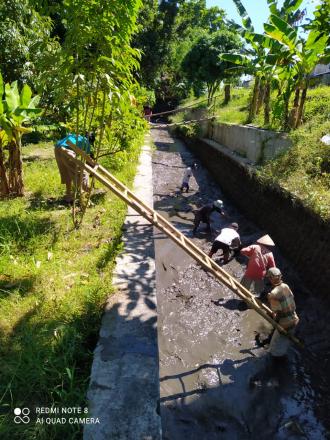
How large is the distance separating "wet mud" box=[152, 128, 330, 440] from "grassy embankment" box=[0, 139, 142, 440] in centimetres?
105

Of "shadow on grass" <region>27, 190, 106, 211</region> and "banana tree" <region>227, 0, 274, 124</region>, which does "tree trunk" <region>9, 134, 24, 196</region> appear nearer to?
"shadow on grass" <region>27, 190, 106, 211</region>

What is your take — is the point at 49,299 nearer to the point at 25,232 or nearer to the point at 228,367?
the point at 25,232

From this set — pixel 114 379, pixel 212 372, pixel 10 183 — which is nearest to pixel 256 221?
pixel 212 372

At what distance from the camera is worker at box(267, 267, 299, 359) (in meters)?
4.17

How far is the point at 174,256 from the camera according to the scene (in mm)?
6855

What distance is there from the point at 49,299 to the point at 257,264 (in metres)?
2.95

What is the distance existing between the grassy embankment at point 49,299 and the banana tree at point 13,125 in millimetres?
402

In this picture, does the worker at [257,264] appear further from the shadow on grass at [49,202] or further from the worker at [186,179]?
the worker at [186,179]

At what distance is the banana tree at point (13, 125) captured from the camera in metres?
5.19

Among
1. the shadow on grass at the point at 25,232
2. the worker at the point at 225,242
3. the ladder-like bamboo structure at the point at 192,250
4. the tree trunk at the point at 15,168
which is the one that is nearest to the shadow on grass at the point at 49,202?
the tree trunk at the point at 15,168

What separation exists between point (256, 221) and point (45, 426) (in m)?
6.94

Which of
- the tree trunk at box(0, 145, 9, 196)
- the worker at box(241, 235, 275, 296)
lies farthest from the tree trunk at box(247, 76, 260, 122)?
the tree trunk at box(0, 145, 9, 196)

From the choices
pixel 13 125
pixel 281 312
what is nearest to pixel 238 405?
pixel 281 312

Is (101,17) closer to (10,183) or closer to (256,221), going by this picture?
(10,183)
